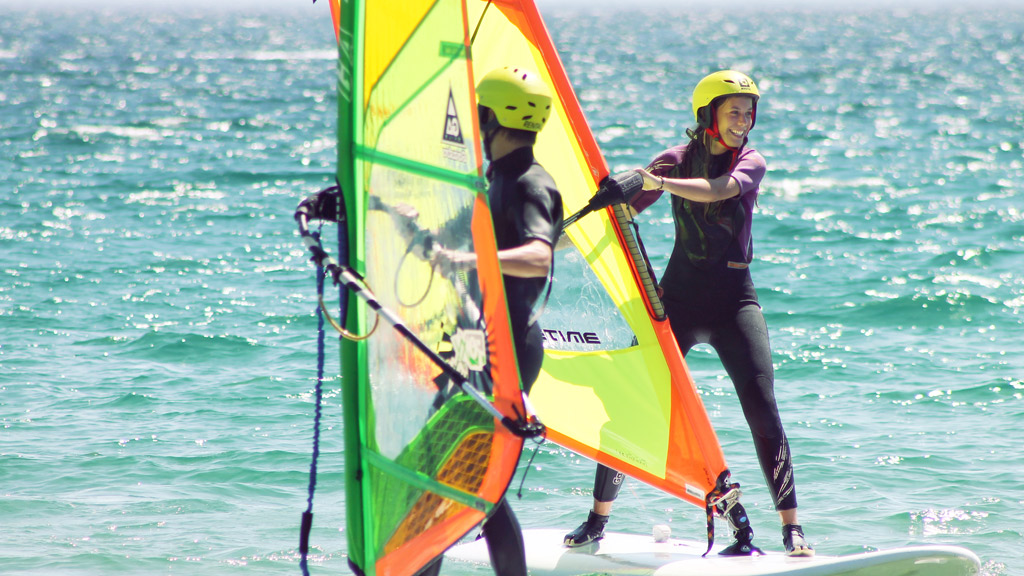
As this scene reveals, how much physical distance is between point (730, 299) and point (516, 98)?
5.16 feet

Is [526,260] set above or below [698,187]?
below

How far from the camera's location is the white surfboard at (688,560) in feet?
14.5

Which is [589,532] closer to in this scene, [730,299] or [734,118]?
[730,299]

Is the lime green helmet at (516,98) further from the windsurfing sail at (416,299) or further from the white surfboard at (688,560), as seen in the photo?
the white surfboard at (688,560)

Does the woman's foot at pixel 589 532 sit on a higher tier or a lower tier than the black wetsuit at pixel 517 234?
lower

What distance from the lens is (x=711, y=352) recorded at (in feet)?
29.8

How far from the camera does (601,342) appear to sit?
5043 mm

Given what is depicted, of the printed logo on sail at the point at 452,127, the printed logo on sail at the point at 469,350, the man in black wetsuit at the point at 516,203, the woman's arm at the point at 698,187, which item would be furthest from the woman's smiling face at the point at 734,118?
the printed logo on sail at the point at 469,350

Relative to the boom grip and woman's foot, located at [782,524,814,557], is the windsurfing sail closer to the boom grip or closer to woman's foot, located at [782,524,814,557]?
the boom grip

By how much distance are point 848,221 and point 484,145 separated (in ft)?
40.1

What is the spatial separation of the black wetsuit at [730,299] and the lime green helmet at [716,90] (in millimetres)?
193

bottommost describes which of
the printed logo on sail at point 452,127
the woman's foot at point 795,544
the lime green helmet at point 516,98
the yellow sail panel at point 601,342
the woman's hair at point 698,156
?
the woman's foot at point 795,544

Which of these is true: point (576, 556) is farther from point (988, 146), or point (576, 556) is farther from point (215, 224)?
point (988, 146)

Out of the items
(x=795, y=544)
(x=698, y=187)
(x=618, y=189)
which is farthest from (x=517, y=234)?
(x=795, y=544)
